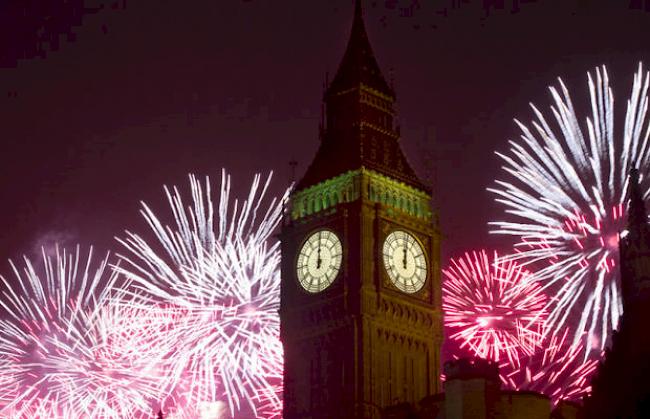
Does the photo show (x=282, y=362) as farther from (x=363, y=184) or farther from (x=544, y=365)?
(x=544, y=365)

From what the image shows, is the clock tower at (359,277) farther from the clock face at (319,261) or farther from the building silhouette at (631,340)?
the building silhouette at (631,340)

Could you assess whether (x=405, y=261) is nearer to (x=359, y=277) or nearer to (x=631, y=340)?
(x=359, y=277)

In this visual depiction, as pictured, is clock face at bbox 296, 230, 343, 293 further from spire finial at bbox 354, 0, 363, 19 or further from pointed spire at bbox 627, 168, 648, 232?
pointed spire at bbox 627, 168, 648, 232

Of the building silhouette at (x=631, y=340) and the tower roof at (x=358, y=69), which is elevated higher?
the tower roof at (x=358, y=69)

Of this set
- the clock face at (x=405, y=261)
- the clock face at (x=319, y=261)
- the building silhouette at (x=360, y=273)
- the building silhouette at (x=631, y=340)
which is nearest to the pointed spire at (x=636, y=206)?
the building silhouette at (x=631, y=340)

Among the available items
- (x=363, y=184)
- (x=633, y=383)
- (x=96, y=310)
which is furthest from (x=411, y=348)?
(x=633, y=383)

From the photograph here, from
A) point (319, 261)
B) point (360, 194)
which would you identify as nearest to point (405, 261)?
point (360, 194)

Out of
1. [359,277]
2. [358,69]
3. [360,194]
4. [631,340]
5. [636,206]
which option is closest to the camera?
[631,340]
